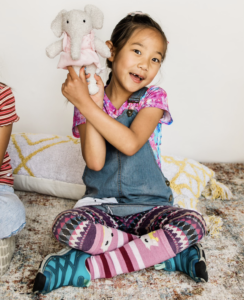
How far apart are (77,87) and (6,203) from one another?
38 cm

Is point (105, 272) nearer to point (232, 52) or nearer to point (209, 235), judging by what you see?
point (209, 235)

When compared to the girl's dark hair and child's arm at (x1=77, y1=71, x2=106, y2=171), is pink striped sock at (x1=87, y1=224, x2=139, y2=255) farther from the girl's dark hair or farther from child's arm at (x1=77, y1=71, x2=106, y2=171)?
the girl's dark hair

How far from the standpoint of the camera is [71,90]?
36.0 inches

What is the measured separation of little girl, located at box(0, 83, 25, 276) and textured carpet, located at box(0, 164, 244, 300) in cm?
6

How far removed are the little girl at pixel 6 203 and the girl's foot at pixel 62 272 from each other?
5.4 inches

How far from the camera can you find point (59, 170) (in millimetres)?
1413

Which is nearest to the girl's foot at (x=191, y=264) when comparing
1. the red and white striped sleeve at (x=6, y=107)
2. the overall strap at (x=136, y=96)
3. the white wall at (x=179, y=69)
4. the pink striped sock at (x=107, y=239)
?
the pink striped sock at (x=107, y=239)

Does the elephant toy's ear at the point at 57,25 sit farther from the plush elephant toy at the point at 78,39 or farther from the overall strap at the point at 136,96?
the overall strap at the point at 136,96

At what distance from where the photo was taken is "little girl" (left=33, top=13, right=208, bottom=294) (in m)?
0.89

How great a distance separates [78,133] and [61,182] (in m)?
0.28

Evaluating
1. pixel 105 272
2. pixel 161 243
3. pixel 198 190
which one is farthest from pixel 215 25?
pixel 105 272

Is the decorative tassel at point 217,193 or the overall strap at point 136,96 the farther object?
the decorative tassel at point 217,193

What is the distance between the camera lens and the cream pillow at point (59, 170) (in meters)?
1.39

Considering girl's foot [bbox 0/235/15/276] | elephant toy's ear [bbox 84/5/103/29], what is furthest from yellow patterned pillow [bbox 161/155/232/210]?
elephant toy's ear [bbox 84/5/103/29]
